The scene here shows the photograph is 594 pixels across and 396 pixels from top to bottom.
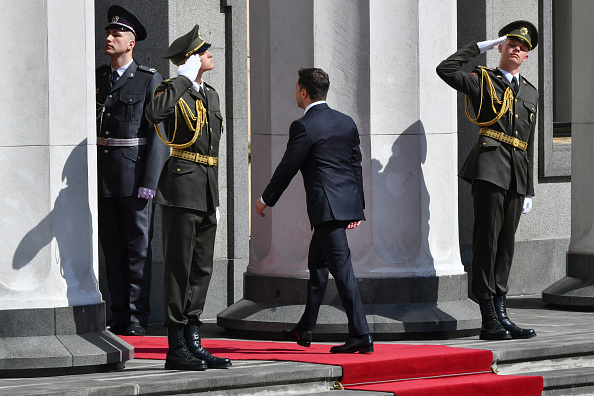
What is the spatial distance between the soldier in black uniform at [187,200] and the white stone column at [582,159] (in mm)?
4824

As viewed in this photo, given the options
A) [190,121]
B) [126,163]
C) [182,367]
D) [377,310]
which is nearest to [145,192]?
[126,163]

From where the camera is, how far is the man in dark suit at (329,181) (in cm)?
912

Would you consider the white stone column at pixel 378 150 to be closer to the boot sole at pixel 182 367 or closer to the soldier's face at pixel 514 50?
the soldier's face at pixel 514 50

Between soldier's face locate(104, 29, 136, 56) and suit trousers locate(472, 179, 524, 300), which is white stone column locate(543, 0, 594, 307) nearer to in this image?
suit trousers locate(472, 179, 524, 300)

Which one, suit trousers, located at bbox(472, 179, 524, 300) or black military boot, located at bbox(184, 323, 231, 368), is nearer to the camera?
black military boot, located at bbox(184, 323, 231, 368)

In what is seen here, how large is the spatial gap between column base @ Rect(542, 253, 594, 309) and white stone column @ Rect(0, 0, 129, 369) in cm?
502

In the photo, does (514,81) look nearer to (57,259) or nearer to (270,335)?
(270,335)

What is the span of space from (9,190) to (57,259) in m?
0.49

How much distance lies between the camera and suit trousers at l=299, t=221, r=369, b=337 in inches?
358

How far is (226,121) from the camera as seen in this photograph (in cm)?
1210

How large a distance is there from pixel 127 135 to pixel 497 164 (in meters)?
2.67

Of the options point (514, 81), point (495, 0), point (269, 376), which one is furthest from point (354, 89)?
point (495, 0)

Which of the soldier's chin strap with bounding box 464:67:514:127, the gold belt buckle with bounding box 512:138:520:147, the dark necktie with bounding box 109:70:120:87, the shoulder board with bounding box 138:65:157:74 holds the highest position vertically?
the shoulder board with bounding box 138:65:157:74

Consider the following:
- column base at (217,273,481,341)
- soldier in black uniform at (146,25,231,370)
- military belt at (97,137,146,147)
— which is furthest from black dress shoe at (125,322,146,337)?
soldier in black uniform at (146,25,231,370)
